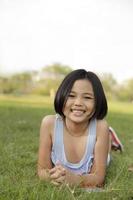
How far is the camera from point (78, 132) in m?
3.64

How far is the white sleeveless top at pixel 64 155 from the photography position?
3.58 metres

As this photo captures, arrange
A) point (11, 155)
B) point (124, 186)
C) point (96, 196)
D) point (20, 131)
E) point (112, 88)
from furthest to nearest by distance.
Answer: point (112, 88) < point (20, 131) < point (11, 155) < point (124, 186) < point (96, 196)

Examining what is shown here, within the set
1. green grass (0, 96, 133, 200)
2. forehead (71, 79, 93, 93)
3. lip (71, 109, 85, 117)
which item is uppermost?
forehead (71, 79, 93, 93)

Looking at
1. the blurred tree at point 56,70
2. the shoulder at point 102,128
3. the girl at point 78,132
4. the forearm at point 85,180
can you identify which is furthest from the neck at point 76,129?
the blurred tree at point 56,70

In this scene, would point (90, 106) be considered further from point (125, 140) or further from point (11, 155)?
point (125, 140)

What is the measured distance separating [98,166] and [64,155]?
297 mm

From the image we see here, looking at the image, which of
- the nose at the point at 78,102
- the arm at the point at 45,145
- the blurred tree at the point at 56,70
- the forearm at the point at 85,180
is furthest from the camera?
the blurred tree at the point at 56,70

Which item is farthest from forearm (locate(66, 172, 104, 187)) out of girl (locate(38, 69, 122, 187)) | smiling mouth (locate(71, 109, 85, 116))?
smiling mouth (locate(71, 109, 85, 116))

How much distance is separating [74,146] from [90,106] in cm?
37

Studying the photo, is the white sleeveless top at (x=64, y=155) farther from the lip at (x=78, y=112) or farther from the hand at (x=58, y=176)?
the hand at (x=58, y=176)

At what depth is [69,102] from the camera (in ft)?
11.3

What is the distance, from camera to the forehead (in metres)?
3.43

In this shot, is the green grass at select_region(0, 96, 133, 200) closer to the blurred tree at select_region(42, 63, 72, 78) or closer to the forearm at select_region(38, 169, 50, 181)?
the forearm at select_region(38, 169, 50, 181)

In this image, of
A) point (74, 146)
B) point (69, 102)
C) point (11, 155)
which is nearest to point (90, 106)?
point (69, 102)
